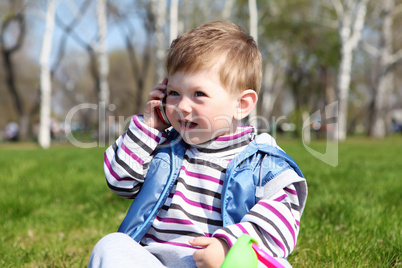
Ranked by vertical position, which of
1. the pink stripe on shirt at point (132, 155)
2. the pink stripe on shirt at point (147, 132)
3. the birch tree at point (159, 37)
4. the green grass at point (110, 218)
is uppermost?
the birch tree at point (159, 37)

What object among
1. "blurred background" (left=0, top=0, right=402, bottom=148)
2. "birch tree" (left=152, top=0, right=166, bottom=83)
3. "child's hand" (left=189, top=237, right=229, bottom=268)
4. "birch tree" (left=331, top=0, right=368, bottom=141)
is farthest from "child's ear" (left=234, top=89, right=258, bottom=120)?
"birch tree" (left=331, top=0, right=368, bottom=141)

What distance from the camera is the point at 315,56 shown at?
23484mm

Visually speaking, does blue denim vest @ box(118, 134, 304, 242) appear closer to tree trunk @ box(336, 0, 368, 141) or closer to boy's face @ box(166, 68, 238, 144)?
boy's face @ box(166, 68, 238, 144)

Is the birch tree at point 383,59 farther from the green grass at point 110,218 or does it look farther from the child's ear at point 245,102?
the child's ear at point 245,102

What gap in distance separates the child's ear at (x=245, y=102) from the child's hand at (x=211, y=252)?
612mm

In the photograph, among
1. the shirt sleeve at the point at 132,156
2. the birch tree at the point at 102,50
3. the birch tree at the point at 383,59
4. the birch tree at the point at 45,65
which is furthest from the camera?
the birch tree at the point at 383,59

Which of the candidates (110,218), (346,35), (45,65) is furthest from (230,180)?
(346,35)

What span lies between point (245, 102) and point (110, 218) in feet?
6.54

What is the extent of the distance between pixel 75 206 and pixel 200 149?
2475 millimetres

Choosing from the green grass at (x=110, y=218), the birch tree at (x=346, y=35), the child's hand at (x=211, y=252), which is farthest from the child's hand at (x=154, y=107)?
the birch tree at (x=346, y=35)

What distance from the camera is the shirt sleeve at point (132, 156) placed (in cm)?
181

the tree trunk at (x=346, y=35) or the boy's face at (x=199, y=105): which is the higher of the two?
the tree trunk at (x=346, y=35)

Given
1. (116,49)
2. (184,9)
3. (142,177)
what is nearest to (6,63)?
(184,9)

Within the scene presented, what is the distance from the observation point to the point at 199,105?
1748mm
